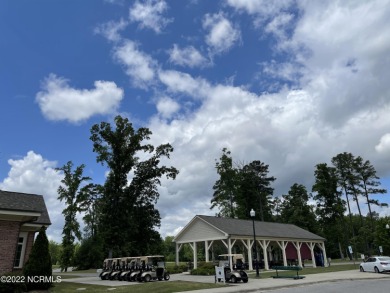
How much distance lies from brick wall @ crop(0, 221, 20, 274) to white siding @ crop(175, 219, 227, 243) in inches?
772

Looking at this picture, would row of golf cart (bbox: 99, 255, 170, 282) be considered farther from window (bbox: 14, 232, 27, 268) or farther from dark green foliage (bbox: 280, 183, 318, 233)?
dark green foliage (bbox: 280, 183, 318, 233)

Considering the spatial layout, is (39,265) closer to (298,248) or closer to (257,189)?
(298,248)

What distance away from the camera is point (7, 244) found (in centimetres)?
1706

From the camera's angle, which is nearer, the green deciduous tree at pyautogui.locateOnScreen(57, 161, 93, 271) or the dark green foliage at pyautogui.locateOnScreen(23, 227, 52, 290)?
the dark green foliage at pyautogui.locateOnScreen(23, 227, 52, 290)

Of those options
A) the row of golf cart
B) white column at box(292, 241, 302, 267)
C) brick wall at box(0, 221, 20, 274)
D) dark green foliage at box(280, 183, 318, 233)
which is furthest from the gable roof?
dark green foliage at box(280, 183, 318, 233)

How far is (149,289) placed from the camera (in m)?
17.4

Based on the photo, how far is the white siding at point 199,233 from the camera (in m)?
33.0

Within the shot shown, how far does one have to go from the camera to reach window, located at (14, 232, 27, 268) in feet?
67.7

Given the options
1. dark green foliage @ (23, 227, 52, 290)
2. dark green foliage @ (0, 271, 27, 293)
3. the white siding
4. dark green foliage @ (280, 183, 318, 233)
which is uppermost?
dark green foliage @ (280, 183, 318, 233)

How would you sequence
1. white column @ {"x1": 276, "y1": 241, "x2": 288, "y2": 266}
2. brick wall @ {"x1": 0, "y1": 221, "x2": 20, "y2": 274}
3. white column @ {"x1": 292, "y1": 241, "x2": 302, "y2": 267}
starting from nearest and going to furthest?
1. brick wall @ {"x1": 0, "y1": 221, "x2": 20, "y2": 274}
2. white column @ {"x1": 276, "y1": 241, "x2": 288, "y2": 266}
3. white column @ {"x1": 292, "y1": 241, "x2": 302, "y2": 267}

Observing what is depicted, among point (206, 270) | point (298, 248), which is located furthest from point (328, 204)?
point (206, 270)

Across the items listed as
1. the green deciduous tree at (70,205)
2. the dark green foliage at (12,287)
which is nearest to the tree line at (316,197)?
the green deciduous tree at (70,205)

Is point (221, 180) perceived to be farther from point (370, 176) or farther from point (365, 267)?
point (365, 267)

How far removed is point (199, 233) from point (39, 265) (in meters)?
20.3
